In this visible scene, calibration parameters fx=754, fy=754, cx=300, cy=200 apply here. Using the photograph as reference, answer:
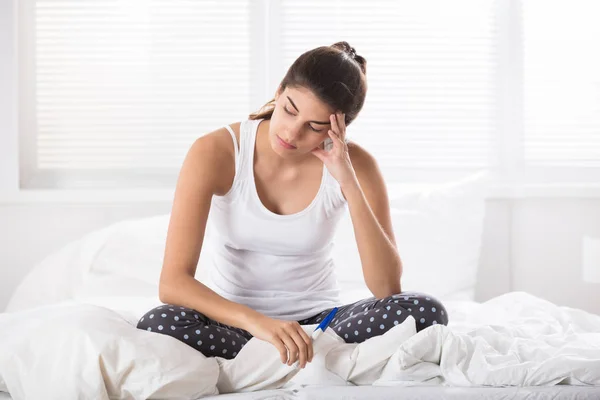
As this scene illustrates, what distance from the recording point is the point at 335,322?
1.62m

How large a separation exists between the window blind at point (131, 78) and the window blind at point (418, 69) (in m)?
0.27

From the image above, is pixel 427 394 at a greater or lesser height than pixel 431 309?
lesser

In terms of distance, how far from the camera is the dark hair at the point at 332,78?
154cm

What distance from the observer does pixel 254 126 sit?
1.75 meters

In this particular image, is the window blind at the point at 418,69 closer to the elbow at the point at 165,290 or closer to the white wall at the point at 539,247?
the white wall at the point at 539,247

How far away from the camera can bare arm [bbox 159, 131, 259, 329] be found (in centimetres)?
148

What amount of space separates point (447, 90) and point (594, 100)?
0.60 m

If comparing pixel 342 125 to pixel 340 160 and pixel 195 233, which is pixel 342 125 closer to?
pixel 340 160

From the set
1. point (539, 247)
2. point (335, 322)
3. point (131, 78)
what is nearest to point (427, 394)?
point (335, 322)

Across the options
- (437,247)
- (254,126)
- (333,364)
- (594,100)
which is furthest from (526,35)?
(333,364)

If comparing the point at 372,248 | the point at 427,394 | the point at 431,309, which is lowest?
the point at 427,394

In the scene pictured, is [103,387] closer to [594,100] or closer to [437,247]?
[437,247]

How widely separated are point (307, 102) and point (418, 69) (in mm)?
1641

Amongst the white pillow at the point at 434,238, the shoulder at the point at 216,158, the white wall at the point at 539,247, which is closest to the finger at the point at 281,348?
the shoulder at the point at 216,158
